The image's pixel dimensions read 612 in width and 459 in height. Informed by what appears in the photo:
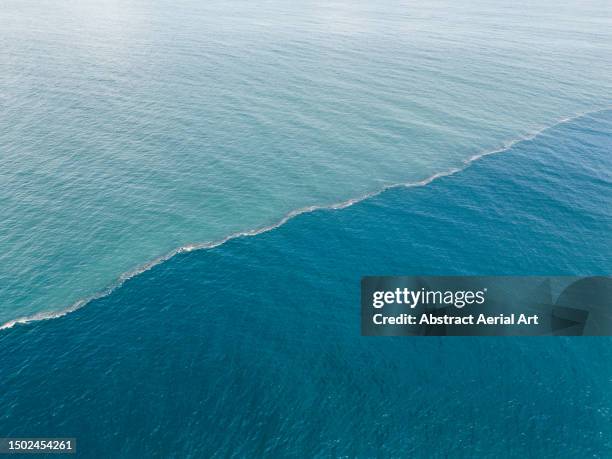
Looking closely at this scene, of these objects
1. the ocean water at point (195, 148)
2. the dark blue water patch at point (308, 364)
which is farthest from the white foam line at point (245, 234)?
the dark blue water patch at point (308, 364)

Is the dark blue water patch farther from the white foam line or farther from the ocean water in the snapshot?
the ocean water

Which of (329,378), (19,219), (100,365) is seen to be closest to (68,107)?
(19,219)

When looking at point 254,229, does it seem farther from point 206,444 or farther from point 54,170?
point 54,170

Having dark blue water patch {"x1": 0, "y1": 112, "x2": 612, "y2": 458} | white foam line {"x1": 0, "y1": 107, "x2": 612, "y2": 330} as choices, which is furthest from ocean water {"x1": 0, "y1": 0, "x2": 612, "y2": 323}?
dark blue water patch {"x1": 0, "y1": 112, "x2": 612, "y2": 458}

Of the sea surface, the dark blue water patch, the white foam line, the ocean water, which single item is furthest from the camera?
the ocean water

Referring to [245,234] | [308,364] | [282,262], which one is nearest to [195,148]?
[245,234]

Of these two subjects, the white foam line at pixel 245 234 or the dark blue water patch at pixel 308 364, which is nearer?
the dark blue water patch at pixel 308 364

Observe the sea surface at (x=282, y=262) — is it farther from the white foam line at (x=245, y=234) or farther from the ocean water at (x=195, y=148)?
the ocean water at (x=195, y=148)

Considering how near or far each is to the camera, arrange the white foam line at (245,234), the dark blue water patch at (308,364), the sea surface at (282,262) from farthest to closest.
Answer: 1. the white foam line at (245,234)
2. the sea surface at (282,262)
3. the dark blue water patch at (308,364)

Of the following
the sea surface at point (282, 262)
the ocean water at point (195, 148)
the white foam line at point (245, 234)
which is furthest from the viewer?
the ocean water at point (195, 148)
